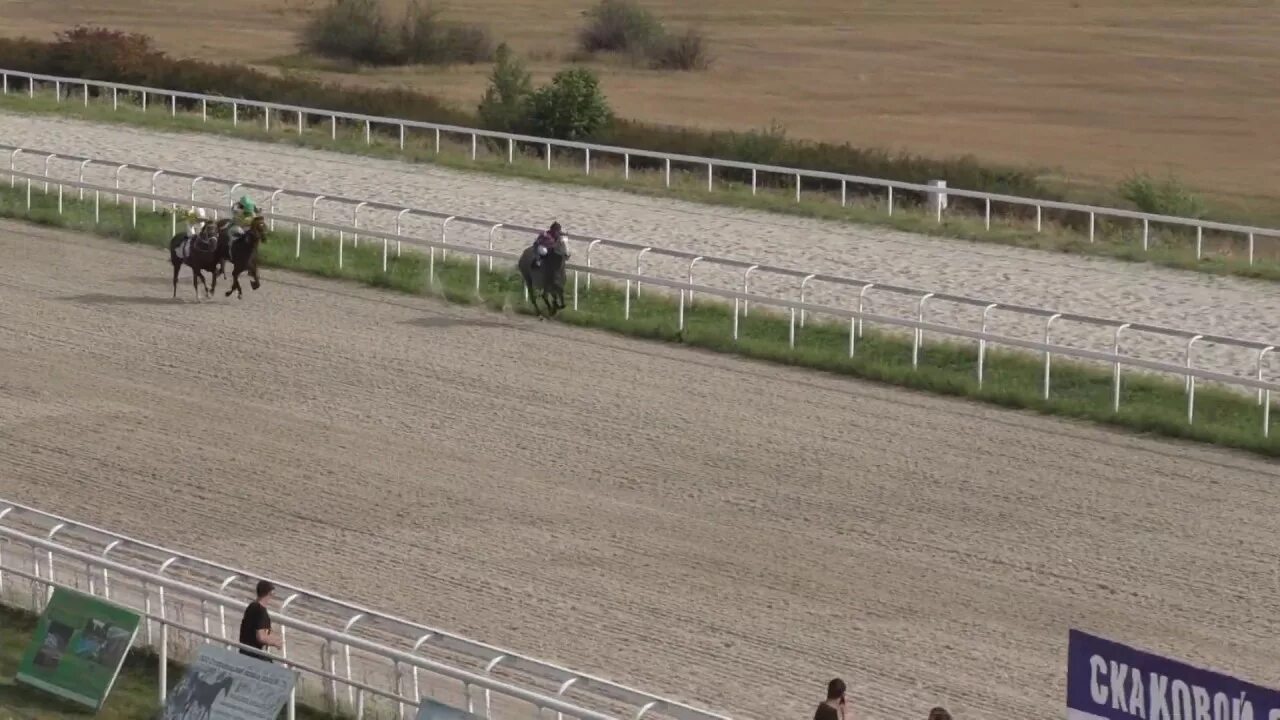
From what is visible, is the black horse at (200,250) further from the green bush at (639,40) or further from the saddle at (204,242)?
the green bush at (639,40)

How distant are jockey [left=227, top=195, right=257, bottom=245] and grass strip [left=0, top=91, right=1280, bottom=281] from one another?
7.14 m

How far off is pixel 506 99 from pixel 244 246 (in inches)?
563

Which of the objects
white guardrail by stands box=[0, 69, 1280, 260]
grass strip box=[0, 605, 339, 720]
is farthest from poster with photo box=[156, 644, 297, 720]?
white guardrail by stands box=[0, 69, 1280, 260]

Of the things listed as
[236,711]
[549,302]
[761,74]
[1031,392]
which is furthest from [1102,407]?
[761,74]

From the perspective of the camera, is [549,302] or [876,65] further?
[876,65]

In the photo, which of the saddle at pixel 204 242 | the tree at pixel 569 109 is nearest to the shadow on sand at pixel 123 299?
the saddle at pixel 204 242

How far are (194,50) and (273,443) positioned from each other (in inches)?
1416

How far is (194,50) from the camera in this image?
49094 mm

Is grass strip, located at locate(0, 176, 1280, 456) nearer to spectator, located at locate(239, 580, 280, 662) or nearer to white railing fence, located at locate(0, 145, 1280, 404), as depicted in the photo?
white railing fence, located at locate(0, 145, 1280, 404)

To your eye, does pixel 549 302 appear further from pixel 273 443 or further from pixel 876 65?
pixel 876 65

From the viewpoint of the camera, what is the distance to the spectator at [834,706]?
8.15 m

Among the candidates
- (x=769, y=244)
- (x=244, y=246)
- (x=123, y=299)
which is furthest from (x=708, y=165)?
(x=123, y=299)

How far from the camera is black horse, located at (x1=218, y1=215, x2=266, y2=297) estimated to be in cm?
1887

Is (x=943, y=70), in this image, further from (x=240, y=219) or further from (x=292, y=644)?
(x=292, y=644)
